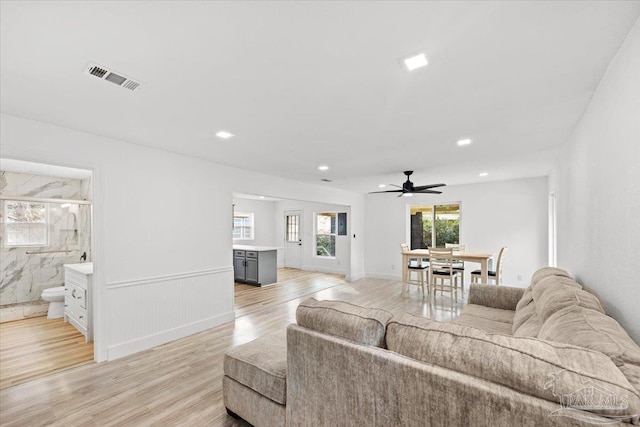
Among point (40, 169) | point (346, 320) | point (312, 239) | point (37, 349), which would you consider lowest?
point (37, 349)

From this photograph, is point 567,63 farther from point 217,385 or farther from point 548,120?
point 217,385

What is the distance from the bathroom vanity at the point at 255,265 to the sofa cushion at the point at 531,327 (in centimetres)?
558

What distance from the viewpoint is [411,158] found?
4105 millimetres

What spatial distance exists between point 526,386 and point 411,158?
135 inches

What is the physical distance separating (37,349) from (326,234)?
6977 mm

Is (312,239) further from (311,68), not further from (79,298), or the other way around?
(311,68)

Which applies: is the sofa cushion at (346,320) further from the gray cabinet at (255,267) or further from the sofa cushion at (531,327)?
the gray cabinet at (255,267)

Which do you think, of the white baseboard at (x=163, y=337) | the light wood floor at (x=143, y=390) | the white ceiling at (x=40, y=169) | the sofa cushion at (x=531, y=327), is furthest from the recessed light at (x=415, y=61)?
the white ceiling at (x=40, y=169)

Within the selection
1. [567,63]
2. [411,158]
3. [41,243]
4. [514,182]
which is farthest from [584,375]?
[41,243]

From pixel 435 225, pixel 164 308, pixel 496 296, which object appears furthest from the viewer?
pixel 435 225

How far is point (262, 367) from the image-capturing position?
6.21 ft

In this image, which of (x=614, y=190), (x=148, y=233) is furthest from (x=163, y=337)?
(x=614, y=190)

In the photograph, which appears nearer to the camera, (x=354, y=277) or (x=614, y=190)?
(x=614, y=190)

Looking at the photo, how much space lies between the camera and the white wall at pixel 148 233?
116 inches
